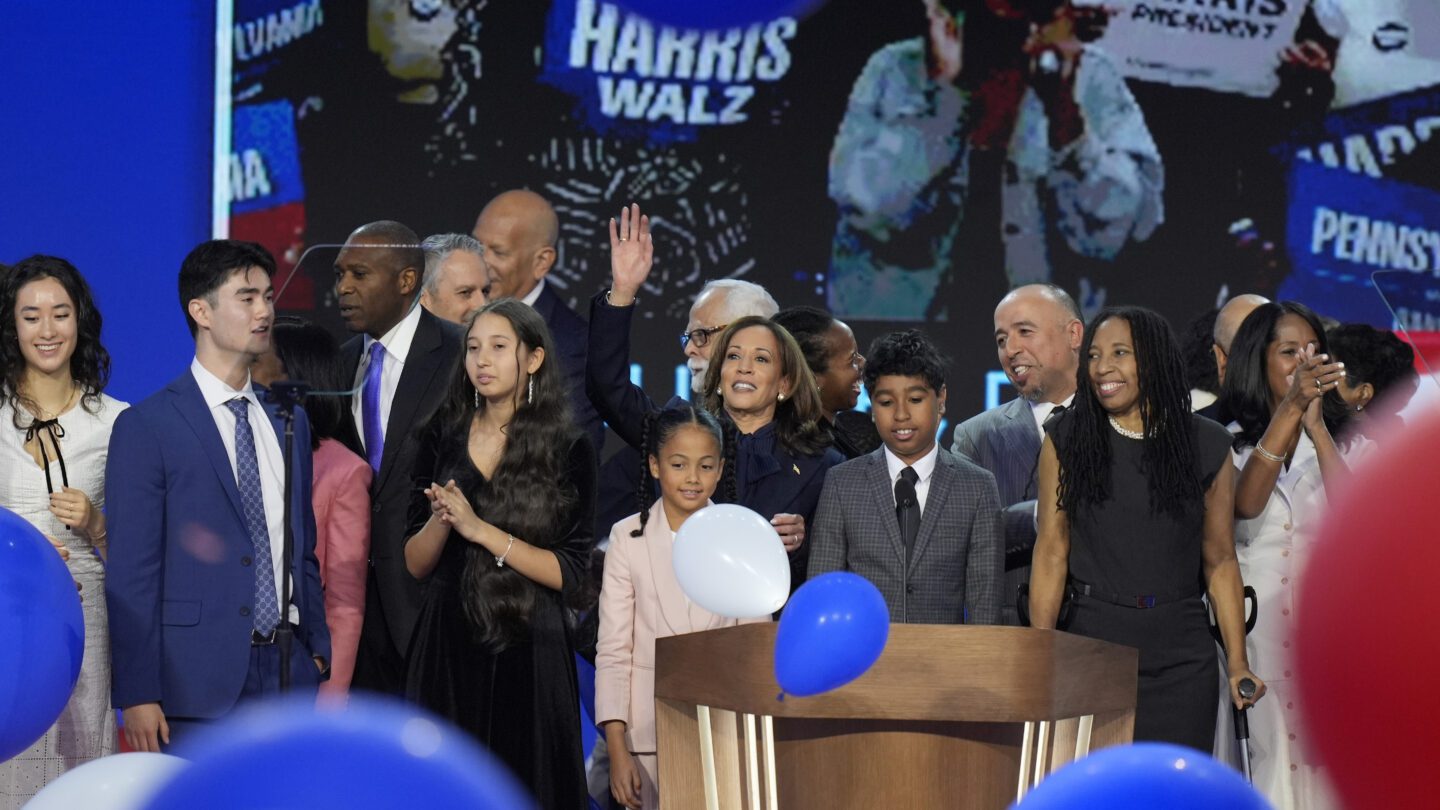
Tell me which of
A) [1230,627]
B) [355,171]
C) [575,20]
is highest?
[575,20]

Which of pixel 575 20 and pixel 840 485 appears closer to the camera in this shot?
pixel 840 485

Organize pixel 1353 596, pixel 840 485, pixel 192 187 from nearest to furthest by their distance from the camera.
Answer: pixel 1353 596 → pixel 840 485 → pixel 192 187

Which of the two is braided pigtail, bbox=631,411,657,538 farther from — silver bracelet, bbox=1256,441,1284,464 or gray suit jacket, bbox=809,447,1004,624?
silver bracelet, bbox=1256,441,1284,464

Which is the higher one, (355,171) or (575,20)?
(575,20)

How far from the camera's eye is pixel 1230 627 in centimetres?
342

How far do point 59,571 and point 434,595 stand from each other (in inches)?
38.9

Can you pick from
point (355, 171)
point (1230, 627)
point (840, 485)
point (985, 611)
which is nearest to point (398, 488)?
point (840, 485)

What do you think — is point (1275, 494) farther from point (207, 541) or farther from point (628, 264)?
point (207, 541)

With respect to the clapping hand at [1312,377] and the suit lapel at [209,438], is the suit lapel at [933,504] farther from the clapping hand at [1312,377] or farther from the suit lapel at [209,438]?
the suit lapel at [209,438]

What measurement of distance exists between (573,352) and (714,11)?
1362 mm

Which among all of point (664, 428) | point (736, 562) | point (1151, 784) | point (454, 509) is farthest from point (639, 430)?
point (1151, 784)

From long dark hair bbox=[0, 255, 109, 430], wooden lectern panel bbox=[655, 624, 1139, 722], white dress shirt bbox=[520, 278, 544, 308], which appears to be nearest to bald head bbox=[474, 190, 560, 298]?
white dress shirt bbox=[520, 278, 544, 308]

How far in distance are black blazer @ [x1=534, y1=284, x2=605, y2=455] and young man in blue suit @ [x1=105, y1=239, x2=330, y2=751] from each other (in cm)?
79

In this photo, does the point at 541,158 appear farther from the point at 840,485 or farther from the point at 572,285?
the point at 840,485
